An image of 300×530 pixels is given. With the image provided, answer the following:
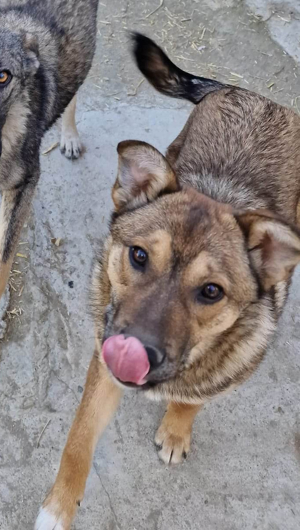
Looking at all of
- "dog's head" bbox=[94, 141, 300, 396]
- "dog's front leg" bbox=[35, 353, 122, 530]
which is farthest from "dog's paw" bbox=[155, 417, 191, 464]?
"dog's head" bbox=[94, 141, 300, 396]

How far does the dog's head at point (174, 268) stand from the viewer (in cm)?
219

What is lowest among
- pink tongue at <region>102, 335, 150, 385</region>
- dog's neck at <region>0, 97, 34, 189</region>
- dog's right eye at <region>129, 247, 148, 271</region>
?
dog's neck at <region>0, 97, 34, 189</region>

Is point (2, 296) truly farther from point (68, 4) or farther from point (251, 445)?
point (68, 4)

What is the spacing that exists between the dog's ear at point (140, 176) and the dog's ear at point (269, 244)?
41 centimetres

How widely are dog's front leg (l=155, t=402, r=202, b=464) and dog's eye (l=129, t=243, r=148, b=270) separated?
1.31 meters

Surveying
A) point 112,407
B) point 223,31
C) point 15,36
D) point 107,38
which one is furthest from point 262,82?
point 112,407

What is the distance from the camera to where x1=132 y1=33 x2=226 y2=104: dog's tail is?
371 cm

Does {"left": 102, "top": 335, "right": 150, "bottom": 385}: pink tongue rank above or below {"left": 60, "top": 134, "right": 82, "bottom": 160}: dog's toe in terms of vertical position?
above

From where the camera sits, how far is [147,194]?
269cm

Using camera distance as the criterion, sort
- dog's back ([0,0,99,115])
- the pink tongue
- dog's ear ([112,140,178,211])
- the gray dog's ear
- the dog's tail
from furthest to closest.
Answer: dog's back ([0,0,99,115]), the dog's tail, the gray dog's ear, dog's ear ([112,140,178,211]), the pink tongue

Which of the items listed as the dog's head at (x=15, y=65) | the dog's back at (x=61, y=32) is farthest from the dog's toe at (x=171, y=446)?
the dog's back at (x=61, y=32)

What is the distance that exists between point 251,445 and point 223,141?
1992mm

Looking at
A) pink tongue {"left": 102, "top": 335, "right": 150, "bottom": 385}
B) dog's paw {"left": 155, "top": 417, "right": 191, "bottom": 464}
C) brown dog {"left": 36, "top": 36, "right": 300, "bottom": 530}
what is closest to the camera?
pink tongue {"left": 102, "top": 335, "right": 150, "bottom": 385}

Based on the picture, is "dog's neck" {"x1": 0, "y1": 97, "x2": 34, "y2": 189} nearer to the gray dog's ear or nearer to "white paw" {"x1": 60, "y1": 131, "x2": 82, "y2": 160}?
the gray dog's ear
